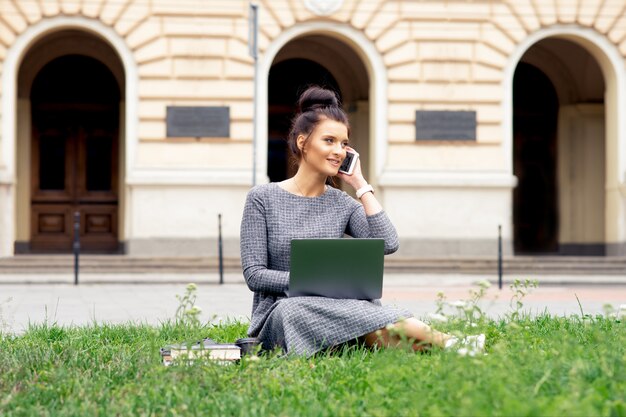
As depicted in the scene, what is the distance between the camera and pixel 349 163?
18.2 ft

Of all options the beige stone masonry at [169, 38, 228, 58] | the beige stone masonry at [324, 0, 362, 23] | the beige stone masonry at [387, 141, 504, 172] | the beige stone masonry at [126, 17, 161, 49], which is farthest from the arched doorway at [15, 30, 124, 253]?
the beige stone masonry at [387, 141, 504, 172]

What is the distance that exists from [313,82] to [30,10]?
643 centimetres

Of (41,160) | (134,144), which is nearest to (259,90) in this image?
(134,144)

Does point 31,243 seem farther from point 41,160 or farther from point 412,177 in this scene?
point 412,177

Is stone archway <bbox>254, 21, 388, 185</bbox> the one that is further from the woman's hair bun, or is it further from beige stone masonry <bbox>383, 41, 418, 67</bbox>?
the woman's hair bun

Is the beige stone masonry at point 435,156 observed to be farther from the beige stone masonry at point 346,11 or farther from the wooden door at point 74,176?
the wooden door at point 74,176

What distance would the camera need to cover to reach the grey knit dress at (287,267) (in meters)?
5.11

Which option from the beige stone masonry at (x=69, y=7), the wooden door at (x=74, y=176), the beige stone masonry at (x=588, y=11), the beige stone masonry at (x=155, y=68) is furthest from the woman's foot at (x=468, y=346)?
the wooden door at (x=74, y=176)

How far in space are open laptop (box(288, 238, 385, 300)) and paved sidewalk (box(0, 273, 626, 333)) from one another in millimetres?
3303

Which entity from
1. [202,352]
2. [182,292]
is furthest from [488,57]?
[202,352]

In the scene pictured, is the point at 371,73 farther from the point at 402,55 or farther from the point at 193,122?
the point at 193,122

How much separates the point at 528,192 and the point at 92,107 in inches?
418

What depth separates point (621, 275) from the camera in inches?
690

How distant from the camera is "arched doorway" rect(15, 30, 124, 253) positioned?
20.3 m
